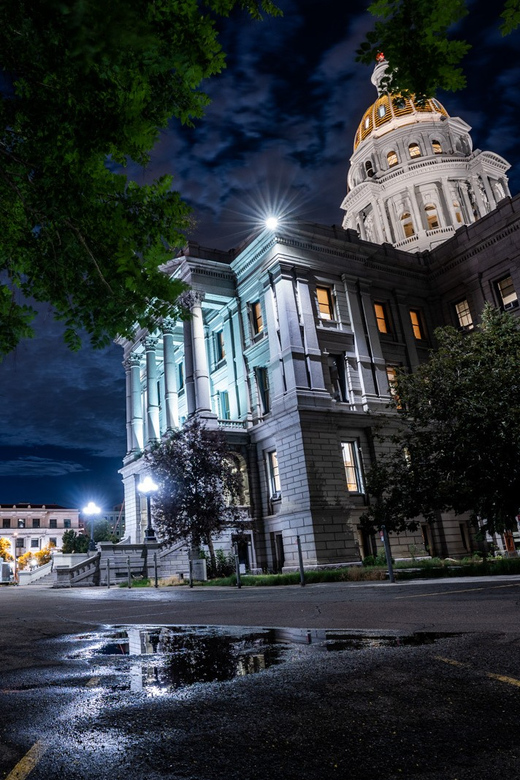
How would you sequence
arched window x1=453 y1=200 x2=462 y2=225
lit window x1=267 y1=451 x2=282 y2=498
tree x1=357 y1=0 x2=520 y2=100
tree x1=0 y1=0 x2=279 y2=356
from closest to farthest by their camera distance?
tree x1=357 y1=0 x2=520 y2=100 → tree x1=0 y1=0 x2=279 y2=356 → lit window x1=267 y1=451 x2=282 y2=498 → arched window x1=453 y1=200 x2=462 y2=225

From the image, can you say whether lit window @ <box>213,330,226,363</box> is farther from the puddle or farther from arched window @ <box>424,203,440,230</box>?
the puddle

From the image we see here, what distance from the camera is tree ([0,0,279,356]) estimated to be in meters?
6.36

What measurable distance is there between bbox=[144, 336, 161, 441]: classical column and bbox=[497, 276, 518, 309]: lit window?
26.0 meters

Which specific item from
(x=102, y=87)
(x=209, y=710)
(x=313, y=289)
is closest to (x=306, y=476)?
(x=313, y=289)

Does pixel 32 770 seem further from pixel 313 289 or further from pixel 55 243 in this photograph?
pixel 313 289

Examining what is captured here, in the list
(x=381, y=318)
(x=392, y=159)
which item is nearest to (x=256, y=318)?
(x=381, y=318)

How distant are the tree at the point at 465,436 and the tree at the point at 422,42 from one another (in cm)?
1268

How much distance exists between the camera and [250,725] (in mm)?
2908

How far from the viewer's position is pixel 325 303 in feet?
118

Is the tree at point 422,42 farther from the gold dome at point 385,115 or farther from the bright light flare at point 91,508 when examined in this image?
the gold dome at point 385,115

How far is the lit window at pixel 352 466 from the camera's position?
31953 millimetres

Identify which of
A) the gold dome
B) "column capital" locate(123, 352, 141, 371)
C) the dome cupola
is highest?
the gold dome

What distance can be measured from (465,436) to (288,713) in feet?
51.8

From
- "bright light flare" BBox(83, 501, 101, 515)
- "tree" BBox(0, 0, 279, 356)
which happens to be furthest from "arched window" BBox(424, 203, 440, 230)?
"tree" BBox(0, 0, 279, 356)
